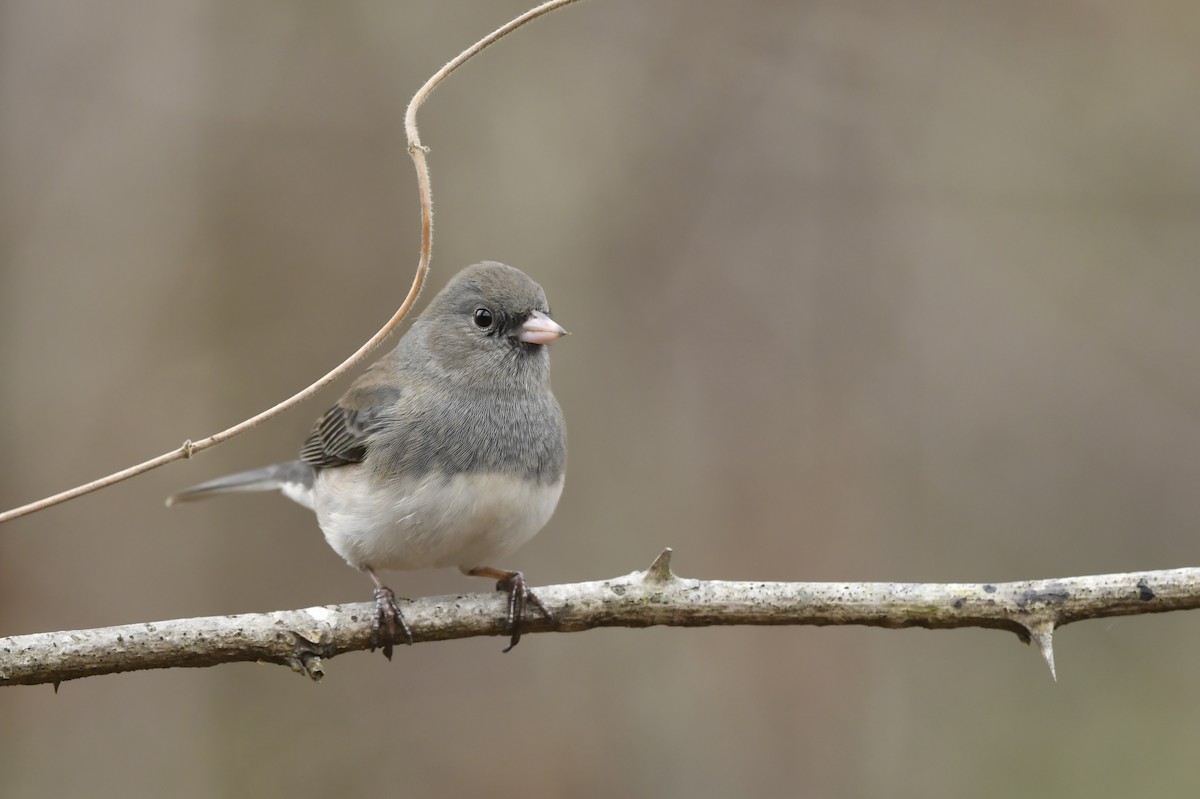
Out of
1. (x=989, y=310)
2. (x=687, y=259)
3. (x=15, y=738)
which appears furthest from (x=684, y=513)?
(x=15, y=738)

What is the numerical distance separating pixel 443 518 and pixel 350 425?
714 mm

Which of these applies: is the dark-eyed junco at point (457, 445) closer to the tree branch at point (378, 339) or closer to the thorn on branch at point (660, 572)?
the thorn on branch at point (660, 572)

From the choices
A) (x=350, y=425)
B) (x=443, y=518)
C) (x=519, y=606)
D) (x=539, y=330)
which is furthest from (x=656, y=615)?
(x=350, y=425)

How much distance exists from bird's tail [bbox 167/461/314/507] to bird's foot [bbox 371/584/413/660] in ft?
4.91

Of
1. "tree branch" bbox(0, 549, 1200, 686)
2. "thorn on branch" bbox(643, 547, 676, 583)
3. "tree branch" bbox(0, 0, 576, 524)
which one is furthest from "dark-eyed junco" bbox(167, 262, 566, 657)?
"tree branch" bbox(0, 0, 576, 524)

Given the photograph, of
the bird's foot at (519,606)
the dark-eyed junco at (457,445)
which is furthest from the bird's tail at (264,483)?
the bird's foot at (519,606)

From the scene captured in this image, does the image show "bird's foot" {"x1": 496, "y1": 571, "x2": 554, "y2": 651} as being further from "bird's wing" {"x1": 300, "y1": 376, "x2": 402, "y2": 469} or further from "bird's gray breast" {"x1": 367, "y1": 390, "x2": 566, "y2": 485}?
"bird's wing" {"x1": 300, "y1": 376, "x2": 402, "y2": 469}

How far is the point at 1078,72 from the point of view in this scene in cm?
593

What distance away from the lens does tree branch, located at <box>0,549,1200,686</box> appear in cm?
235

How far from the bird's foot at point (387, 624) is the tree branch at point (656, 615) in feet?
0.06

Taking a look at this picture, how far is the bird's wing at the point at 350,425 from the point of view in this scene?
360cm

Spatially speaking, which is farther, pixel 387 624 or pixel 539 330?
pixel 539 330

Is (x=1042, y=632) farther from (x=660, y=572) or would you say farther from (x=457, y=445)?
(x=457, y=445)

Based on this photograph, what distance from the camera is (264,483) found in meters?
4.45
